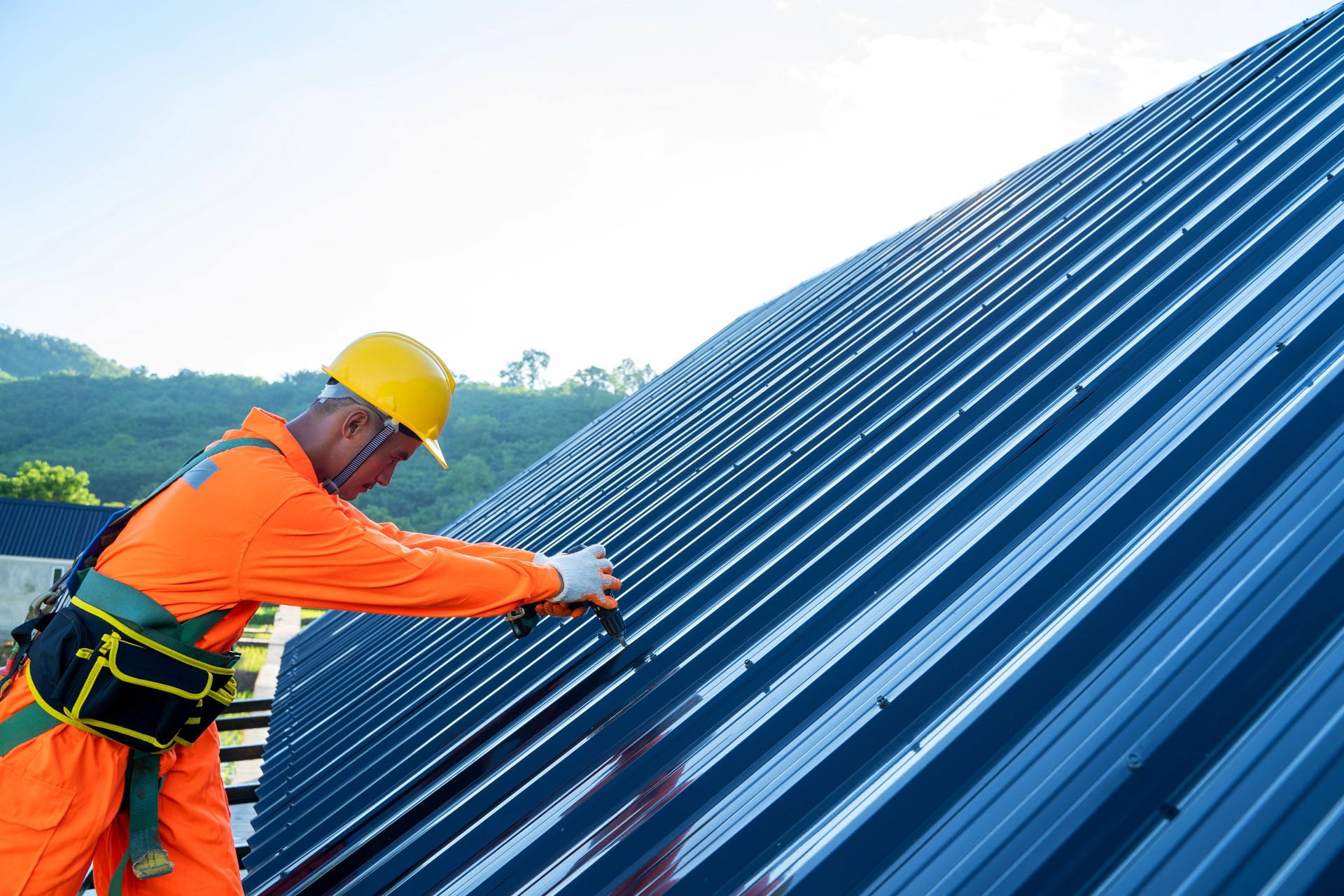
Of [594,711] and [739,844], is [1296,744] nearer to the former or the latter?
[739,844]

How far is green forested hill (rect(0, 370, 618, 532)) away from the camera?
52.3 meters

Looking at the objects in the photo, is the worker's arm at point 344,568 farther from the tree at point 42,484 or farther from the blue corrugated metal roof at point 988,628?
the tree at point 42,484

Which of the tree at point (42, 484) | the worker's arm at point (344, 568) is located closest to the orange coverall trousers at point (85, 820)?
the worker's arm at point (344, 568)

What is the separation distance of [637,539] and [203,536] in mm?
2904

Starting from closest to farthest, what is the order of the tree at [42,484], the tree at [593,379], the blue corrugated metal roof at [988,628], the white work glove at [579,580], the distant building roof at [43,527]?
the blue corrugated metal roof at [988,628] < the white work glove at [579,580] < the distant building roof at [43,527] < the tree at [42,484] < the tree at [593,379]

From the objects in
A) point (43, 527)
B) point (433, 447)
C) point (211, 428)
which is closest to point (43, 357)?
point (211, 428)

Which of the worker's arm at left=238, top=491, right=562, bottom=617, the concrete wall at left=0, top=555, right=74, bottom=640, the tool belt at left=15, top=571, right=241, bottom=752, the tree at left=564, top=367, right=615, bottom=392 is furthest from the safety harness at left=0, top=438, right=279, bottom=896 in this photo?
the tree at left=564, top=367, right=615, bottom=392

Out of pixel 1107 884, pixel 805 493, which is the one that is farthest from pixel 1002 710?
pixel 805 493

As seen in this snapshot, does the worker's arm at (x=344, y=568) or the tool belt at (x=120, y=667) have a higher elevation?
the worker's arm at (x=344, y=568)

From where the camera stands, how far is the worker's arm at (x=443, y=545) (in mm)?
3188

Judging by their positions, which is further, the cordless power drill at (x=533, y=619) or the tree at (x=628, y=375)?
the tree at (x=628, y=375)

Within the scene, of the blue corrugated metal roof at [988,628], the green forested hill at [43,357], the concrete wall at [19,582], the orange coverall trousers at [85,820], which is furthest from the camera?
the green forested hill at [43,357]

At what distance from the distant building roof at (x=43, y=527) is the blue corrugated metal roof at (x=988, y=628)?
3486 cm

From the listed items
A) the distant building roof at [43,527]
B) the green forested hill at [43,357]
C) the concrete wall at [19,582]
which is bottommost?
the concrete wall at [19,582]
